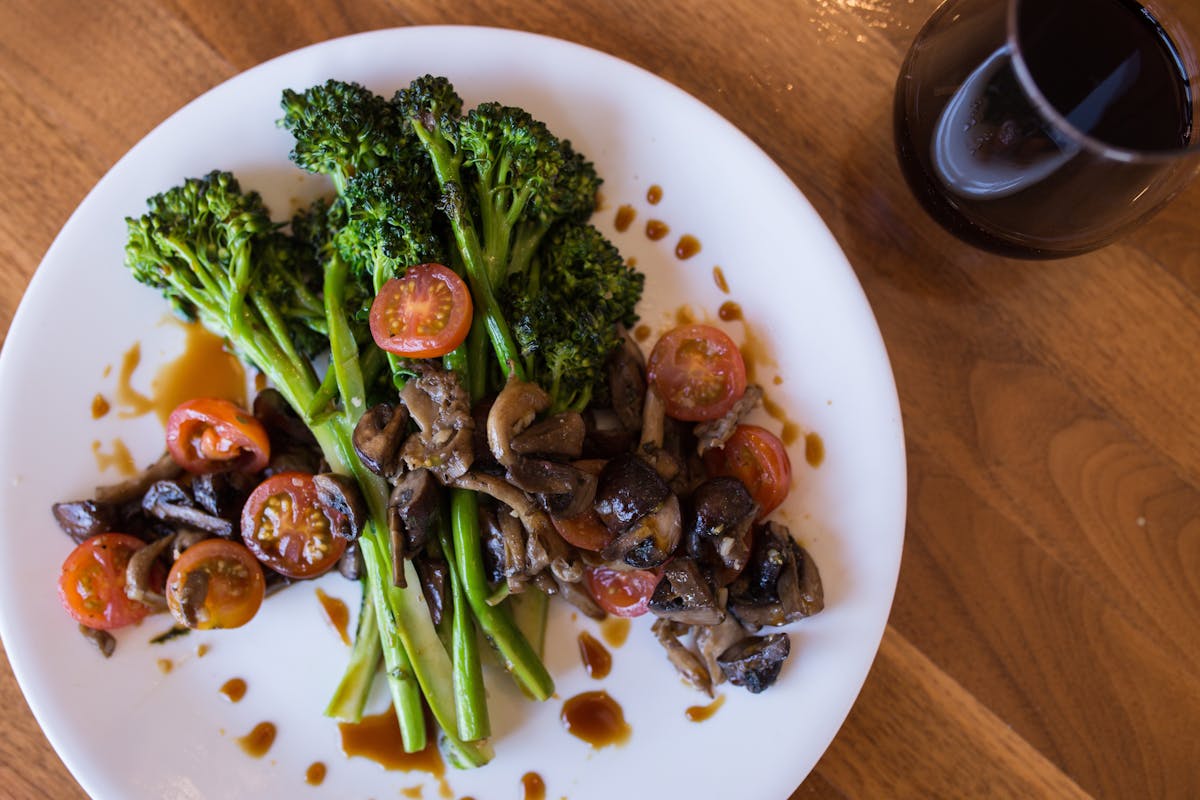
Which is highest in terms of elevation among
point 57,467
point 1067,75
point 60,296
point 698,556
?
point 1067,75

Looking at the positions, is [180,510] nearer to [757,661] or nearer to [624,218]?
[624,218]

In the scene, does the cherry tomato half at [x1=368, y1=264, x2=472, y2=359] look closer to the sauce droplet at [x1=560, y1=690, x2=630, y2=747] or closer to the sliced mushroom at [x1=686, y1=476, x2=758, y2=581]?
the sliced mushroom at [x1=686, y1=476, x2=758, y2=581]

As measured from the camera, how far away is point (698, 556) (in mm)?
2643

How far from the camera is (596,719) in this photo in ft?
9.29

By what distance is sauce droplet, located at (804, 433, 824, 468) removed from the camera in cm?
280

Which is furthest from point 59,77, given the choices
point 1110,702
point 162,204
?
point 1110,702

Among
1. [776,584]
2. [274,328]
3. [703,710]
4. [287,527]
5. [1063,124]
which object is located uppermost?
[1063,124]

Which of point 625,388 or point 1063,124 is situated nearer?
point 1063,124

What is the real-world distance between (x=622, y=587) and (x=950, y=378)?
4.61 ft

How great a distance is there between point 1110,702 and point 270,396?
10.4 feet

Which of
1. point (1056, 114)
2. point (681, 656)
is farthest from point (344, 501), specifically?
point (1056, 114)

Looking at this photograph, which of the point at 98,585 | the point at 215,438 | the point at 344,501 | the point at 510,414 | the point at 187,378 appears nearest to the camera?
the point at 510,414

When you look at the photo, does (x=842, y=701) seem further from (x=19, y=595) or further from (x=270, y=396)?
(x=19, y=595)

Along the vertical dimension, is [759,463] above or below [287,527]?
above
